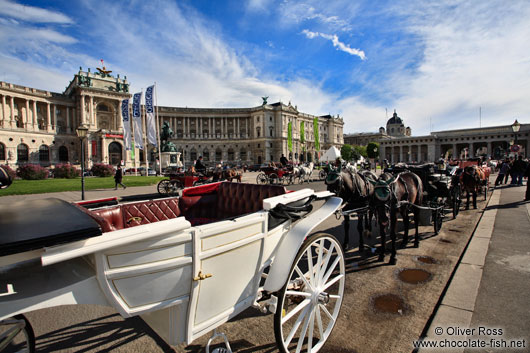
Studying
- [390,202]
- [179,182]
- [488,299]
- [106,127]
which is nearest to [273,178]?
[179,182]

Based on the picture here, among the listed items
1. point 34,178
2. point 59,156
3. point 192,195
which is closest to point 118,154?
point 59,156

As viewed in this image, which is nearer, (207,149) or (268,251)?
(268,251)

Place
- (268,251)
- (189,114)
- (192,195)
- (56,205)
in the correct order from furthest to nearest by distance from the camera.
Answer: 1. (189,114)
2. (192,195)
3. (268,251)
4. (56,205)

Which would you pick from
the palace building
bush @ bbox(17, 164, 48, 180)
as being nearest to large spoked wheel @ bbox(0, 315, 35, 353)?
bush @ bbox(17, 164, 48, 180)

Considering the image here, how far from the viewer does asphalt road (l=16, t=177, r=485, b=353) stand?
9.04 feet

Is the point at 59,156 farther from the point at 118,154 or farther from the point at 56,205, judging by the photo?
the point at 56,205

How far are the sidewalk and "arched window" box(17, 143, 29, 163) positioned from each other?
218 feet

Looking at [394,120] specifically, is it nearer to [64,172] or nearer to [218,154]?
[218,154]

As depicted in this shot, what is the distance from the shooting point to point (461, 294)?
3.62 metres

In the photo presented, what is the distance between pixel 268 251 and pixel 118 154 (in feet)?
208

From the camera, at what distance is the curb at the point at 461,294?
3.00 m

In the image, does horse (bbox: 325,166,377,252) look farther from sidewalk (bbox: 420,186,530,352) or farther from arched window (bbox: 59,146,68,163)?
arched window (bbox: 59,146,68,163)

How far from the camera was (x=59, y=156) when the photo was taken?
183 ft

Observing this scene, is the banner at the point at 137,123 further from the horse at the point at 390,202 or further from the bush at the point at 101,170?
the horse at the point at 390,202
